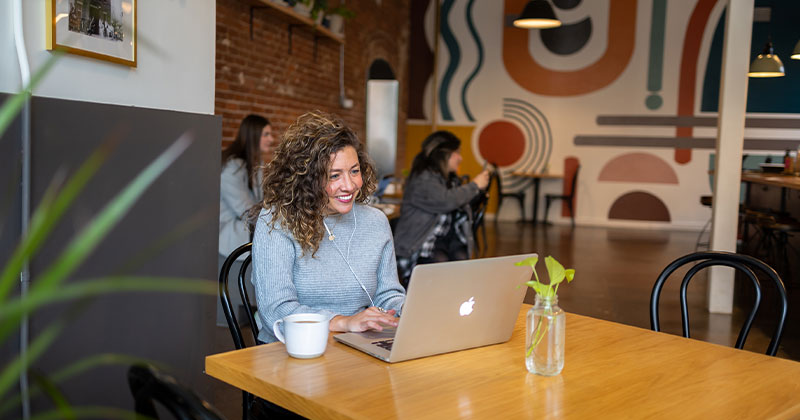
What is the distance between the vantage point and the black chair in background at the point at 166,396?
92cm

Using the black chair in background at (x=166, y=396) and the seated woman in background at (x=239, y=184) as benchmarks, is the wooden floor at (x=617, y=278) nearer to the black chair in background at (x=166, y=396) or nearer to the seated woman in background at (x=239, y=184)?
the seated woman in background at (x=239, y=184)

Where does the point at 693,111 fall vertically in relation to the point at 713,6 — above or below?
below

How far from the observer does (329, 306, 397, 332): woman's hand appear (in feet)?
5.49

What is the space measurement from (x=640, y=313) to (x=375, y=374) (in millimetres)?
4118

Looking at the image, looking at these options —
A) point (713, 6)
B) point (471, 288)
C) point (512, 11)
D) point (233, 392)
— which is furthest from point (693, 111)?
point (471, 288)

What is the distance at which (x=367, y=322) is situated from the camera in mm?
1674

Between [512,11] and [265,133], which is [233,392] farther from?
[512,11]

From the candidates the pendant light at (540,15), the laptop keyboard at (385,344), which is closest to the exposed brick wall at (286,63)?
the pendant light at (540,15)

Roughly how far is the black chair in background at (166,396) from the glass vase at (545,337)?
0.71 meters

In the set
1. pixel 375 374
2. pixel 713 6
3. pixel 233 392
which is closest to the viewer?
pixel 375 374

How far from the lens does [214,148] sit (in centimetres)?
257

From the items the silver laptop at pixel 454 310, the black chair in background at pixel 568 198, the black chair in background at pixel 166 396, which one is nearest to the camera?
the black chair in background at pixel 166 396

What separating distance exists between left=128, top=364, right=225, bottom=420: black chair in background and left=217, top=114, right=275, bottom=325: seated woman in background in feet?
10.6

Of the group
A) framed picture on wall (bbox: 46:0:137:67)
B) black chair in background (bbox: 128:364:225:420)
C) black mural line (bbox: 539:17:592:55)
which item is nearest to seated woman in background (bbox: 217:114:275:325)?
framed picture on wall (bbox: 46:0:137:67)
